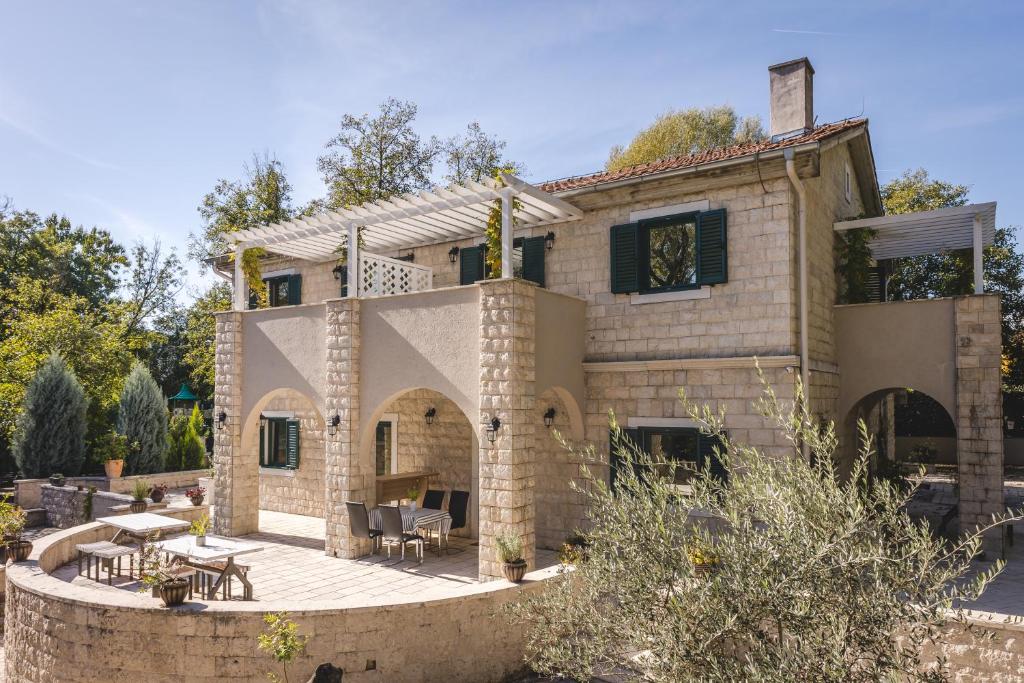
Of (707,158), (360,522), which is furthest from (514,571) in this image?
(707,158)

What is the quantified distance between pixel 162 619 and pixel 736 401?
8.31 metres

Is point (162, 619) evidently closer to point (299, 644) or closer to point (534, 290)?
point (299, 644)

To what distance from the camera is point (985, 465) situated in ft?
35.1

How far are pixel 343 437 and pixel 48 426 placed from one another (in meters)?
13.6

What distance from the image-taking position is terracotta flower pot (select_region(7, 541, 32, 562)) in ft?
33.0

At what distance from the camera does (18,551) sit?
1018 cm

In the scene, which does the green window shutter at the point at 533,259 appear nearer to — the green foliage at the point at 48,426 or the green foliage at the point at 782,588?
the green foliage at the point at 782,588

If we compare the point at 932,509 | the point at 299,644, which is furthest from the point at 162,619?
the point at 932,509

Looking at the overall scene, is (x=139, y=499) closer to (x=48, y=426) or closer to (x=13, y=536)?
(x=13, y=536)

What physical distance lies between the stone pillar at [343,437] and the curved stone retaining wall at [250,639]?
153 inches

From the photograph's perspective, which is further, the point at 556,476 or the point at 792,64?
the point at 792,64

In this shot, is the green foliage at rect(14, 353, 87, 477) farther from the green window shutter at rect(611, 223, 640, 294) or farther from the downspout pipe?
the downspout pipe

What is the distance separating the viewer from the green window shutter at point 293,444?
1586 cm

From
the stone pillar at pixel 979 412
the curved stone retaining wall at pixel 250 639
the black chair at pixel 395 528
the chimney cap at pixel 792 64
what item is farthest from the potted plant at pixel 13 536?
the chimney cap at pixel 792 64
